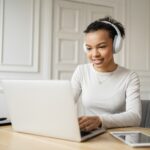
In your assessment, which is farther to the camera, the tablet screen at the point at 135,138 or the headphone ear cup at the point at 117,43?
the headphone ear cup at the point at 117,43

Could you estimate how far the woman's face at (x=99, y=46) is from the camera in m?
1.67

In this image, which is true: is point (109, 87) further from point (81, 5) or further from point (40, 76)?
point (81, 5)

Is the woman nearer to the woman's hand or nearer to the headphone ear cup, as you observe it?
the headphone ear cup

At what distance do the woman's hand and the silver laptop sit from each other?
2cm

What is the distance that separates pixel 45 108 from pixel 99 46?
2.46 feet

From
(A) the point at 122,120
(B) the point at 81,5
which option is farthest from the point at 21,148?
(B) the point at 81,5

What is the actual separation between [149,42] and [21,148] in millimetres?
3207

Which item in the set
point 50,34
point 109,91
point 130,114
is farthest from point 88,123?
point 50,34

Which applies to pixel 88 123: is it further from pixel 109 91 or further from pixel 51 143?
pixel 109 91

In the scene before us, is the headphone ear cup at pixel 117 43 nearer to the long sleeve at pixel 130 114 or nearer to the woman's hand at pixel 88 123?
the long sleeve at pixel 130 114

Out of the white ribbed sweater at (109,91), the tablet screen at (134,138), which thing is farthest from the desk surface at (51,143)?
the white ribbed sweater at (109,91)

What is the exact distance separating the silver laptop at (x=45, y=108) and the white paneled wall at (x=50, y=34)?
6.41 ft

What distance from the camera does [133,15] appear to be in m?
3.73

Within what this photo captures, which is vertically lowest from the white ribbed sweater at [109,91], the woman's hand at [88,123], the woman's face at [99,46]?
the woman's hand at [88,123]
